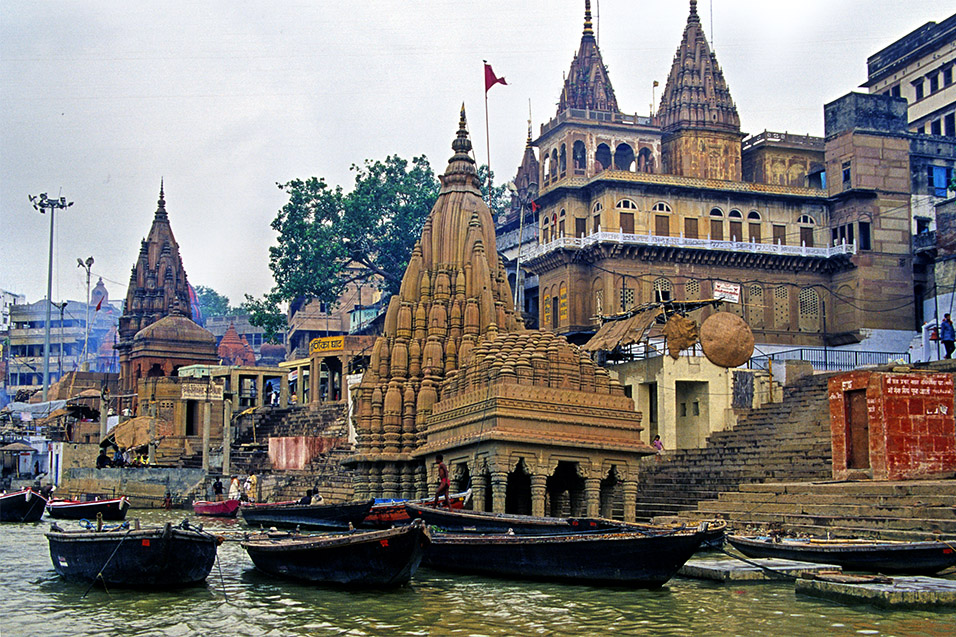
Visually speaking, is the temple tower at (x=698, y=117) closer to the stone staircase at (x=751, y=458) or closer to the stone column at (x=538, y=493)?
the stone staircase at (x=751, y=458)

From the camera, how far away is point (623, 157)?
53125 millimetres

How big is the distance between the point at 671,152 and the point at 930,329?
1692 centimetres

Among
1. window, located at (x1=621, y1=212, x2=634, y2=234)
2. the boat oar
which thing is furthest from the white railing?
→ the boat oar

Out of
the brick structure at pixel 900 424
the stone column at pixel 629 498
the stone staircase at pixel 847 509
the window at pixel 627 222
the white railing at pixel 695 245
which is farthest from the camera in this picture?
the window at pixel 627 222

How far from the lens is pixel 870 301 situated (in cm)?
4356

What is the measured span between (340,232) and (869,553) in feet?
130

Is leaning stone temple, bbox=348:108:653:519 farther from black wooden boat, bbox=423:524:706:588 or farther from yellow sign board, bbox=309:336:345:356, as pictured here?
yellow sign board, bbox=309:336:345:356

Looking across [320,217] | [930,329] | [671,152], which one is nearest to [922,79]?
[671,152]

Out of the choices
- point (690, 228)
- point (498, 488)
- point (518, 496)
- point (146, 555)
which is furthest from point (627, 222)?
point (146, 555)

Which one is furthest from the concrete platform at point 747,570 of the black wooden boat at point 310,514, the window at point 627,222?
the window at point 627,222

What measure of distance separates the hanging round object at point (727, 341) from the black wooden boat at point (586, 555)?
26.1 feet

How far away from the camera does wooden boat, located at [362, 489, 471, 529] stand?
20.0 meters

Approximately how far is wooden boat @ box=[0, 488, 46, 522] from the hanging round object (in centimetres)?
2194

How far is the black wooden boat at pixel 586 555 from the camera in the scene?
1412 centimetres
